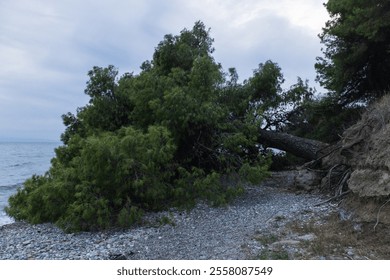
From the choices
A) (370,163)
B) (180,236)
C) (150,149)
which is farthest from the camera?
(150,149)

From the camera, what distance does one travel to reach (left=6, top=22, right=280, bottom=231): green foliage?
810cm

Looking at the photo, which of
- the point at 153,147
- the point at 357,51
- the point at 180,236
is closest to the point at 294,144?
the point at 357,51

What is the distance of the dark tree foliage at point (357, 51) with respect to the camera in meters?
11.5

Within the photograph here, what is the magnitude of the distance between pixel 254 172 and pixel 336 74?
20.8ft

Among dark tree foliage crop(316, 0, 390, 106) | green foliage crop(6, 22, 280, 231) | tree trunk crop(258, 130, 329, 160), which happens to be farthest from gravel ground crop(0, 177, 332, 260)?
dark tree foliage crop(316, 0, 390, 106)

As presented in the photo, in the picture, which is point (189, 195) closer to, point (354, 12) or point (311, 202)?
point (311, 202)

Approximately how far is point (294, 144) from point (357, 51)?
3975 mm

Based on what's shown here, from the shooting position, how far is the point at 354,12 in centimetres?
1173

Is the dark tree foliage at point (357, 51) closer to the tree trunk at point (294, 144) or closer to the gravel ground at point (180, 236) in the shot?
the tree trunk at point (294, 144)

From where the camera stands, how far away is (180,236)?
727 cm

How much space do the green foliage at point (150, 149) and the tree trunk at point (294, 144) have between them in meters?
0.63

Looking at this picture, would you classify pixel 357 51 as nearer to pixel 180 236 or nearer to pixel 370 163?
pixel 370 163

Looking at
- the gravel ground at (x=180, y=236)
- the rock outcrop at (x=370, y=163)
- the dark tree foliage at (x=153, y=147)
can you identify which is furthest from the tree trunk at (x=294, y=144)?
the gravel ground at (x=180, y=236)
